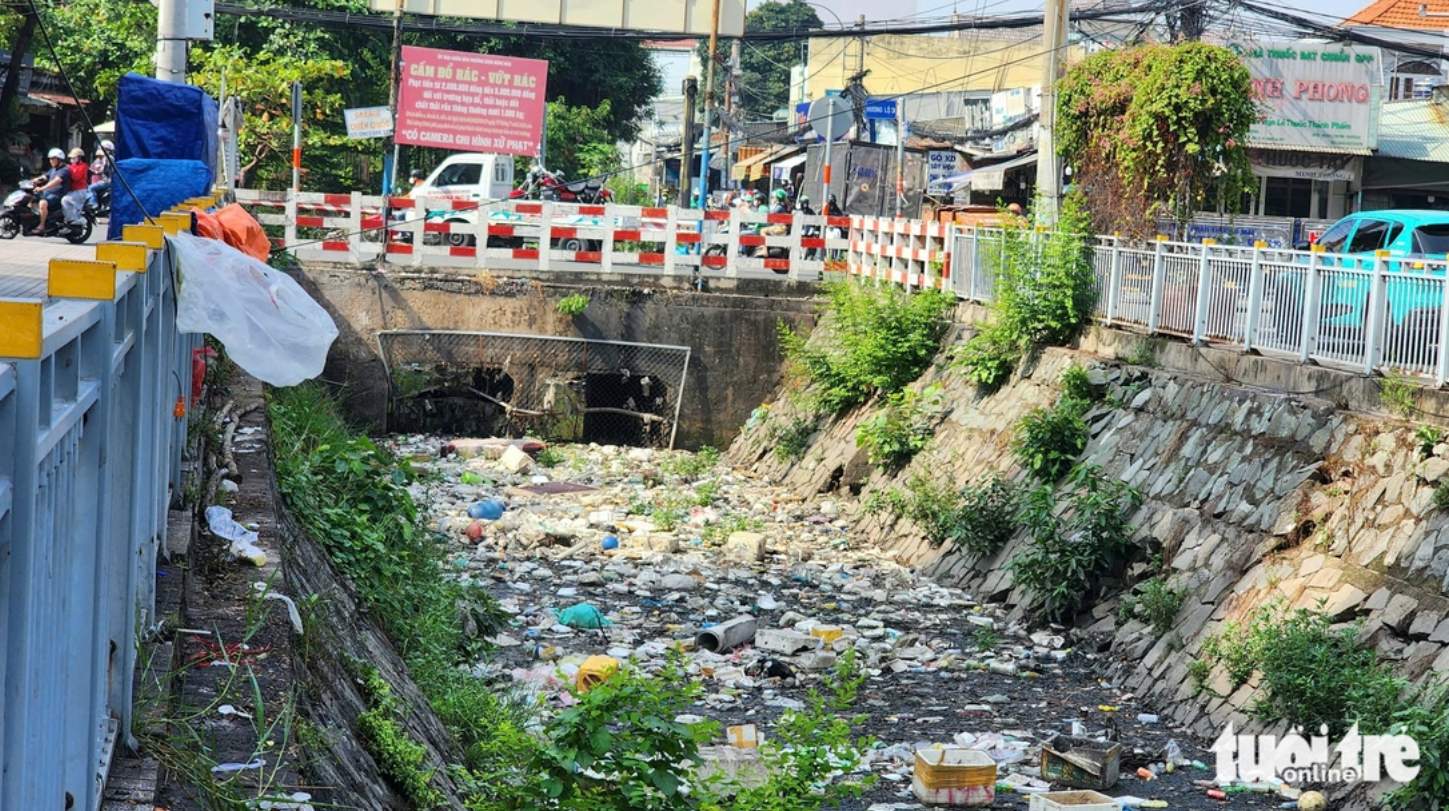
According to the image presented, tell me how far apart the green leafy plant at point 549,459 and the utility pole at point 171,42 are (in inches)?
313

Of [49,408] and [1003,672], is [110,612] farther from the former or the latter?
[1003,672]

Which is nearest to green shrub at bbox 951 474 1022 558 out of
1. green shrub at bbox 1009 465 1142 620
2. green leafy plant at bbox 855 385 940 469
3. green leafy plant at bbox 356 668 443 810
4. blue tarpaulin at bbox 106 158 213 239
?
green shrub at bbox 1009 465 1142 620

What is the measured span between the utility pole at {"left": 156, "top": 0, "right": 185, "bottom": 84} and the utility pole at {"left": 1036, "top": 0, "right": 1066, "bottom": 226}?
27.6 feet

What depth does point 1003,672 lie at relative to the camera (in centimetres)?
984

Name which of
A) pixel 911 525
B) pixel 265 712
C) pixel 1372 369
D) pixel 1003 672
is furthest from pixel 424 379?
pixel 265 712

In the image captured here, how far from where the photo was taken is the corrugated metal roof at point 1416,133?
81.9 feet

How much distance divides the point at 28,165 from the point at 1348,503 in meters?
25.4

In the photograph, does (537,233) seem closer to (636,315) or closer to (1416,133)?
(636,315)

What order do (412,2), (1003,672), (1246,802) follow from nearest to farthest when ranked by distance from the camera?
(1246,802)
(1003,672)
(412,2)

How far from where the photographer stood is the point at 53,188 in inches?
656

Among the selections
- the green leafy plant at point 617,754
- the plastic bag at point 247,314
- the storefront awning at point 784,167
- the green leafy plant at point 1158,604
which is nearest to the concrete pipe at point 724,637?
the green leafy plant at point 1158,604

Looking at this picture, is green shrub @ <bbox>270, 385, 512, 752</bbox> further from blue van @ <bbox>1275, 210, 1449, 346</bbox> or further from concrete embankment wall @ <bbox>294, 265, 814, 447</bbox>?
concrete embankment wall @ <bbox>294, 265, 814, 447</bbox>

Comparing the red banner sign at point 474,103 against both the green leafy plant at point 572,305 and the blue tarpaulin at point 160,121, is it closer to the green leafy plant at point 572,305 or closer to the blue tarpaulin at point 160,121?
the green leafy plant at point 572,305

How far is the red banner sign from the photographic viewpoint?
21562 millimetres
